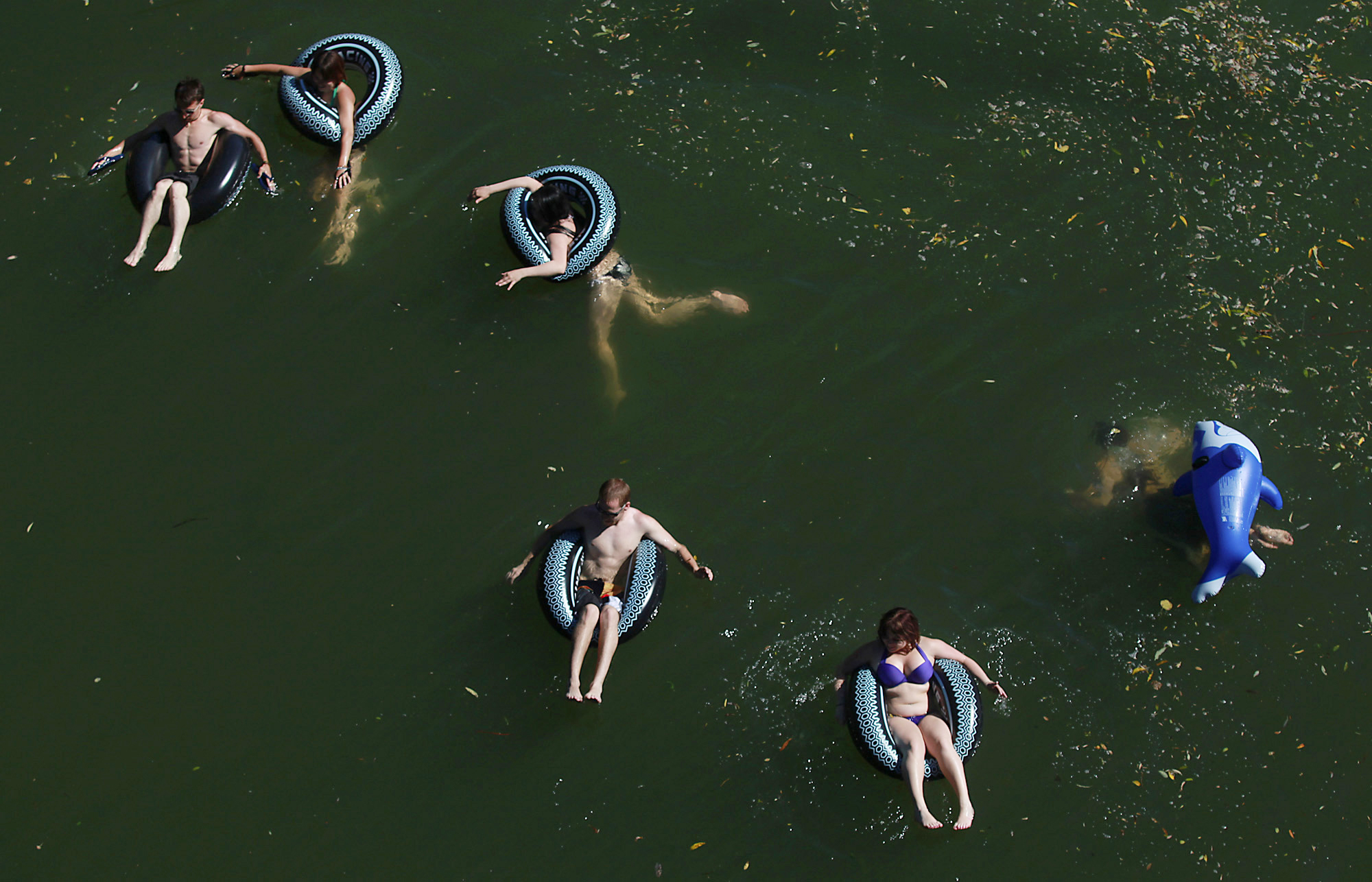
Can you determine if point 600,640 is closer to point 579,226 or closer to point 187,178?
point 579,226

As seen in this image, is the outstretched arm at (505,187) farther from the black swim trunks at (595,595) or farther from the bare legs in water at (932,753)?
the bare legs in water at (932,753)

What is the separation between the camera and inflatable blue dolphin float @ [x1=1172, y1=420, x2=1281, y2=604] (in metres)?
7.28

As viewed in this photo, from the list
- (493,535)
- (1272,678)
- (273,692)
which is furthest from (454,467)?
(1272,678)

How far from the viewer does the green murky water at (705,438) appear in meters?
7.10

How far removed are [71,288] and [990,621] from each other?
7922 mm

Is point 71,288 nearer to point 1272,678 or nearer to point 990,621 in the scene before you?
point 990,621

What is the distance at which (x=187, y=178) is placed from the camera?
8234 millimetres

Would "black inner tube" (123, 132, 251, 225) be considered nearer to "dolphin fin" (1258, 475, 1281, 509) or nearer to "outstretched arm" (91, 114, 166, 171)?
"outstretched arm" (91, 114, 166, 171)

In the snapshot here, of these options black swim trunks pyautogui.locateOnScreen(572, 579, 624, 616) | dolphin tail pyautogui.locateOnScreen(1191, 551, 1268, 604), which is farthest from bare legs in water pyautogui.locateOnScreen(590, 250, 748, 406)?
dolphin tail pyautogui.locateOnScreen(1191, 551, 1268, 604)

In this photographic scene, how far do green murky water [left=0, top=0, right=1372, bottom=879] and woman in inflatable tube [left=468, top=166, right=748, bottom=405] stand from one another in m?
0.18

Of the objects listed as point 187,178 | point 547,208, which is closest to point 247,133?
point 187,178

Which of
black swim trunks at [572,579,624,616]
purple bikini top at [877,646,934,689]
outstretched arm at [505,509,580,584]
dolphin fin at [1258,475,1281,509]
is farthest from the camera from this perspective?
dolphin fin at [1258,475,1281,509]

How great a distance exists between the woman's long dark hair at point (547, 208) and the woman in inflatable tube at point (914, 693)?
4.10 m

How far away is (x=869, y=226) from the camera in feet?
28.4
